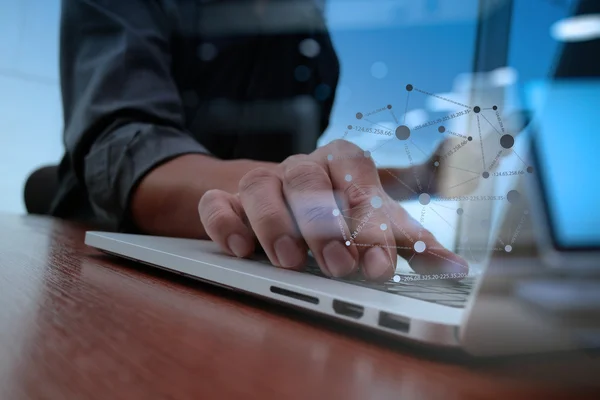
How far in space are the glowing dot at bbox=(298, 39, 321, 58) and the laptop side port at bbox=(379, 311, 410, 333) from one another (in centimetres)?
29

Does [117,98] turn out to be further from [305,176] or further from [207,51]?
[305,176]

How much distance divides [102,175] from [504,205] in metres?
0.49

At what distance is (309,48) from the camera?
0.43m

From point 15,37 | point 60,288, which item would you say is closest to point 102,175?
point 60,288

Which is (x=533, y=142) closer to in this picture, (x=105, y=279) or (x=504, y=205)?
(x=504, y=205)

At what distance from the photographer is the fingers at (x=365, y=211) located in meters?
0.24

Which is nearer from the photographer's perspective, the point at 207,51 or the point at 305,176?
the point at 305,176

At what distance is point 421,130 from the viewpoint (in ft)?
0.82

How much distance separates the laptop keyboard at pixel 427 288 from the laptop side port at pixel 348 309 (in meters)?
0.03

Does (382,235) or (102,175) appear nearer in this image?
(382,235)

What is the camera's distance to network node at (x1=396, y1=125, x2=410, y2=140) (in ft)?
0.82

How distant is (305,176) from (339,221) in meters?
0.03

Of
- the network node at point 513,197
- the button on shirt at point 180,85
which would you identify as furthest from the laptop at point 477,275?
the button on shirt at point 180,85
